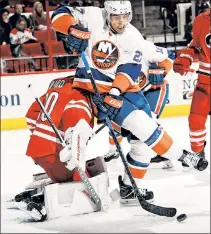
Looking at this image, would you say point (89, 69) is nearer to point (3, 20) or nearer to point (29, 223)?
point (3, 20)

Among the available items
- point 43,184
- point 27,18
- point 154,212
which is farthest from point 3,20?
point 154,212

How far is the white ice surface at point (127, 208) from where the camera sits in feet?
7.83

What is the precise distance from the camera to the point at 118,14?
225cm

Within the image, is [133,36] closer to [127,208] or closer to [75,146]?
[75,146]

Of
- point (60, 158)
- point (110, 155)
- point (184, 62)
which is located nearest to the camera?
point (60, 158)

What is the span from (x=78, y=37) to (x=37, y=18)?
29 cm

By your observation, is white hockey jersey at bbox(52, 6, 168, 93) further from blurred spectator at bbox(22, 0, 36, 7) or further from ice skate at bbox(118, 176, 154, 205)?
ice skate at bbox(118, 176, 154, 205)

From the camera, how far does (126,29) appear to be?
7.69 feet

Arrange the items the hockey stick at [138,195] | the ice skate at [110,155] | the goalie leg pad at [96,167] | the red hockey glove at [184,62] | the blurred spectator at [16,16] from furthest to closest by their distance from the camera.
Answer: the ice skate at [110,155] → the red hockey glove at [184,62] → the goalie leg pad at [96,167] → the blurred spectator at [16,16] → the hockey stick at [138,195]

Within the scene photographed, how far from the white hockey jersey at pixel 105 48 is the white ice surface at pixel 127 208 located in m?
0.39

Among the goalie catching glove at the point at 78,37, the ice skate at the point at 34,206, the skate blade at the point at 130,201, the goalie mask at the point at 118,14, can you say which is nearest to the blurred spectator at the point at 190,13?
the goalie mask at the point at 118,14

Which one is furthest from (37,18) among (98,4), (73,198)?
(73,198)

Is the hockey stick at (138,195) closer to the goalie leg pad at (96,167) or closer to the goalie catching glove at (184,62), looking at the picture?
the goalie leg pad at (96,167)

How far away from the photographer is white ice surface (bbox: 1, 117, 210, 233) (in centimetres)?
239
